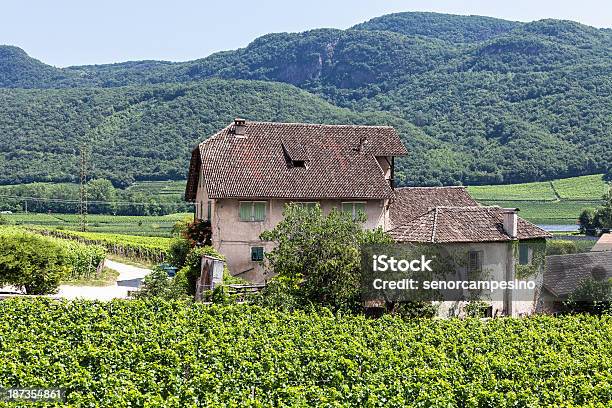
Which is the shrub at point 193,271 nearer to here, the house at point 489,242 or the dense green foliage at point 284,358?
the dense green foliage at point 284,358

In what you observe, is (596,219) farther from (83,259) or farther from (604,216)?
(83,259)

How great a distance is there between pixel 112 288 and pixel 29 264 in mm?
6909

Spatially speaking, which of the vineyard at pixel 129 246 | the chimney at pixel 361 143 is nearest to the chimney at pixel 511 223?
the chimney at pixel 361 143

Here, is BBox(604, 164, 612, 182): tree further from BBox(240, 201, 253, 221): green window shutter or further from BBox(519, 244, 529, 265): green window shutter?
BBox(240, 201, 253, 221): green window shutter

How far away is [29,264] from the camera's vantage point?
3700 cm

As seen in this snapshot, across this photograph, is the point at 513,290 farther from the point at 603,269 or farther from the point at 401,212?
the point at 401,212

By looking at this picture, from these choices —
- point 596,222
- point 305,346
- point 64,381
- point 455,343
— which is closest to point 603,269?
point 455,343

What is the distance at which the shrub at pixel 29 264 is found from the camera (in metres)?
36.8

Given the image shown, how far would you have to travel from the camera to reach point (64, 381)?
16344 mm

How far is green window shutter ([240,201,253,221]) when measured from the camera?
3725 centimetres

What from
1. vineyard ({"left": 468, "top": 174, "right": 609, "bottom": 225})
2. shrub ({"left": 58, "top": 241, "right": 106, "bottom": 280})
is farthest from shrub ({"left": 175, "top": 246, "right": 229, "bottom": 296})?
vineyard ({"left": 468, "top": 174, "right": 609, "bottom": 225})

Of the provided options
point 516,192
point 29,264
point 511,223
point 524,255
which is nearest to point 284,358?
point 511,223

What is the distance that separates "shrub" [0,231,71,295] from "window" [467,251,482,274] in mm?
18635

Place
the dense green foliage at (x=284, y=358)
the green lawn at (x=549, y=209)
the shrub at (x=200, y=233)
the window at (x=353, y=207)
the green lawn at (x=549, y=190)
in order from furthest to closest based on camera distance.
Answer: the green lawn at (x=549, y=190)
the green lawn at (x=549, y=209)
the window at (x=353, y=207)
the shrub at (x=200, y=233)
the dense green foliage at (x=284, y=358)
